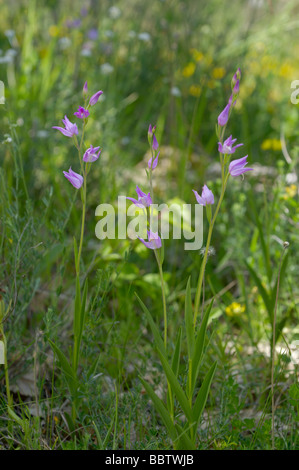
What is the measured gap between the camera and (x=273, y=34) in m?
2.82

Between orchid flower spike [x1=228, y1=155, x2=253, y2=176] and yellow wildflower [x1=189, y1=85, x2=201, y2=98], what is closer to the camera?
orchid flower spike [x1=228, y1=155, x2=253, y2=176]

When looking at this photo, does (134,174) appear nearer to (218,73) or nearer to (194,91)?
(194,91)

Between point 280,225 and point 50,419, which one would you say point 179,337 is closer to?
point 50,419

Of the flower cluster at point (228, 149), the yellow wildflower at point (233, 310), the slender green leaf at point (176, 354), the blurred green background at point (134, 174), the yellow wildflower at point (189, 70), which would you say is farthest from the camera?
the yellow wildflower at point (189, 70)

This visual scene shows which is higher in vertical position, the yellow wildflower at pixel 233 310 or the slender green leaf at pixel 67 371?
the yellow wildflower at pixel 233 310

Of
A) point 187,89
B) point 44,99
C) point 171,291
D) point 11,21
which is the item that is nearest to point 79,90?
point 44,99

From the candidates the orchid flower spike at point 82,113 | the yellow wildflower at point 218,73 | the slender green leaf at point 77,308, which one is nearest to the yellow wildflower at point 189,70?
the yellow wildflower at point 218,73

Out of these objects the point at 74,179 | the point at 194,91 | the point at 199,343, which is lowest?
the point at 199,343

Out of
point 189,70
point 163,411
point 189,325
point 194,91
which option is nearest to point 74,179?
point 189,325

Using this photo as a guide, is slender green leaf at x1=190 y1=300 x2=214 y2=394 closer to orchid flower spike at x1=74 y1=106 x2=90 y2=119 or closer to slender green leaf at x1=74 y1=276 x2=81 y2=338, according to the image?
slender green leaf at x1=74 y1=276 x2=81 y2=338

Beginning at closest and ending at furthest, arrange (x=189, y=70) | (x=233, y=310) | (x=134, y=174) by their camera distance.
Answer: (x=233, y=310) → (x=134, y=174) → (x=189, y=70)

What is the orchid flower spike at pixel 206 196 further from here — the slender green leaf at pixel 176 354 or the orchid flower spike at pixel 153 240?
the slender green leaf at pixel 176 354

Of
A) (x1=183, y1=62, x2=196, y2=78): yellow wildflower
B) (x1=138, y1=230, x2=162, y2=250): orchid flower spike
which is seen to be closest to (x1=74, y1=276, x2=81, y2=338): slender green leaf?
(x1=138, y1=230, x2=162, y2=250): orchid flower spike

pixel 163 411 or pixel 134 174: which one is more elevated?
pixel 134 174
